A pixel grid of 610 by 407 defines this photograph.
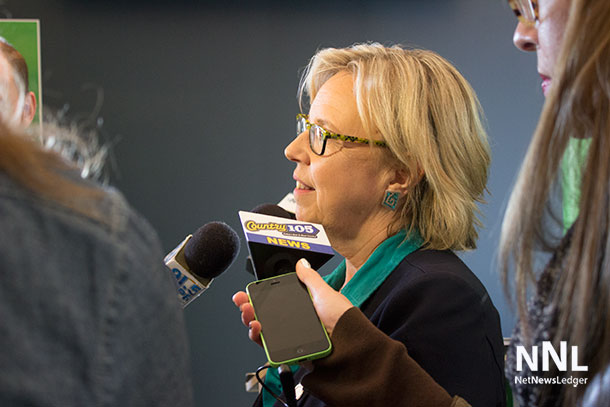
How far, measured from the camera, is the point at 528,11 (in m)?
0.84

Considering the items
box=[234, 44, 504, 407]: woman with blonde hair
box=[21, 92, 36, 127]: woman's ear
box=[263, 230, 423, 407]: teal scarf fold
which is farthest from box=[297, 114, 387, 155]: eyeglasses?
box=[21, 92, 36, 127]: woman's ear

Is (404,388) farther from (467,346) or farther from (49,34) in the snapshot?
(49,34)

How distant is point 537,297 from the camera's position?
0.73 metres

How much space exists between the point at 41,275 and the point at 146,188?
7.77 ft

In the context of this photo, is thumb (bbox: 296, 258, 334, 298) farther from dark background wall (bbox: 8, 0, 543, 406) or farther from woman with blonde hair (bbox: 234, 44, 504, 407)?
dark background wall (bbox: 8, 0, 543, 406)

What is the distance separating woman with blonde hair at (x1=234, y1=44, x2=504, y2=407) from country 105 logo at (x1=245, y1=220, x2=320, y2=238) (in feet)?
0.50

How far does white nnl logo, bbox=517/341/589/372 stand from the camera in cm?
65

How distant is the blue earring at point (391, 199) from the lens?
54.6 inches

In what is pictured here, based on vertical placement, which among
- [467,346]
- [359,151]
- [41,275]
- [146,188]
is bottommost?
[146,188]

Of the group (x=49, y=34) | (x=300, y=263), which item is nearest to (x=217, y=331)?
(x=49, y=34)

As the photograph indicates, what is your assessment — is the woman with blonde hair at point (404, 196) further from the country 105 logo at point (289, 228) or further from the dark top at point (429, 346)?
the country 105 logo at point (289, 228)

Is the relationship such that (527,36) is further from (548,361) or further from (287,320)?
(287,320)

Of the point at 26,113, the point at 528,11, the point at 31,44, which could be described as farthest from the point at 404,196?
the point at 31,44

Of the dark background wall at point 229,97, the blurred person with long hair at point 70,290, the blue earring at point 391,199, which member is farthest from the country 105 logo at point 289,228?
the dark background wall at point 229,97
